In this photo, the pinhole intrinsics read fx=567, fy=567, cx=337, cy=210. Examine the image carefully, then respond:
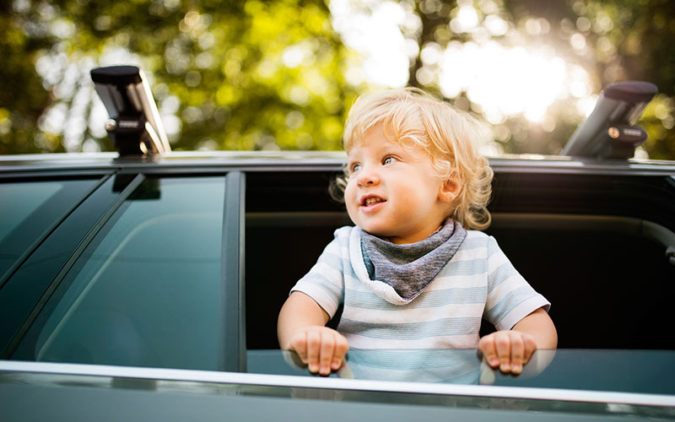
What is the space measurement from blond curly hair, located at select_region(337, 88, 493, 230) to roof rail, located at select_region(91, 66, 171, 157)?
0.69m

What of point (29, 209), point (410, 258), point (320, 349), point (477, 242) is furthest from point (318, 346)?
point (29, 209)

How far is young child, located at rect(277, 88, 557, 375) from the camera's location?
142 cm

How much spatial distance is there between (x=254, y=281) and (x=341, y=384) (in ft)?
4.08

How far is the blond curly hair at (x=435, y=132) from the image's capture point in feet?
5.21

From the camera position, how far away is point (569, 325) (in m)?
2.25

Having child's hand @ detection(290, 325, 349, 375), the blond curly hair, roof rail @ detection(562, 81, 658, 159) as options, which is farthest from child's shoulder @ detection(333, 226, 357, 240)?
roof rail @ detection(562, 81, 658, 159)

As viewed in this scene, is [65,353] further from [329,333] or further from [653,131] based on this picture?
[653,131]

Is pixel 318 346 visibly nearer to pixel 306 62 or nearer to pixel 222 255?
pixel 222 255

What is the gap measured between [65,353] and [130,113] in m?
0.97

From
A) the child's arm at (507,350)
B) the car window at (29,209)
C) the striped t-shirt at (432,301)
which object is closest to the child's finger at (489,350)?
the child's arm at (507,350)

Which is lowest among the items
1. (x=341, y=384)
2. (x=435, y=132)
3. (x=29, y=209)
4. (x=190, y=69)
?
(x=341, y=384)

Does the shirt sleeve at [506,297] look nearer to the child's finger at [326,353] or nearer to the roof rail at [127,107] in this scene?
the child's finger at [326,353]

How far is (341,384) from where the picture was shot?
41.2 inches

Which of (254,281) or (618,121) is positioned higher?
(618,121)
